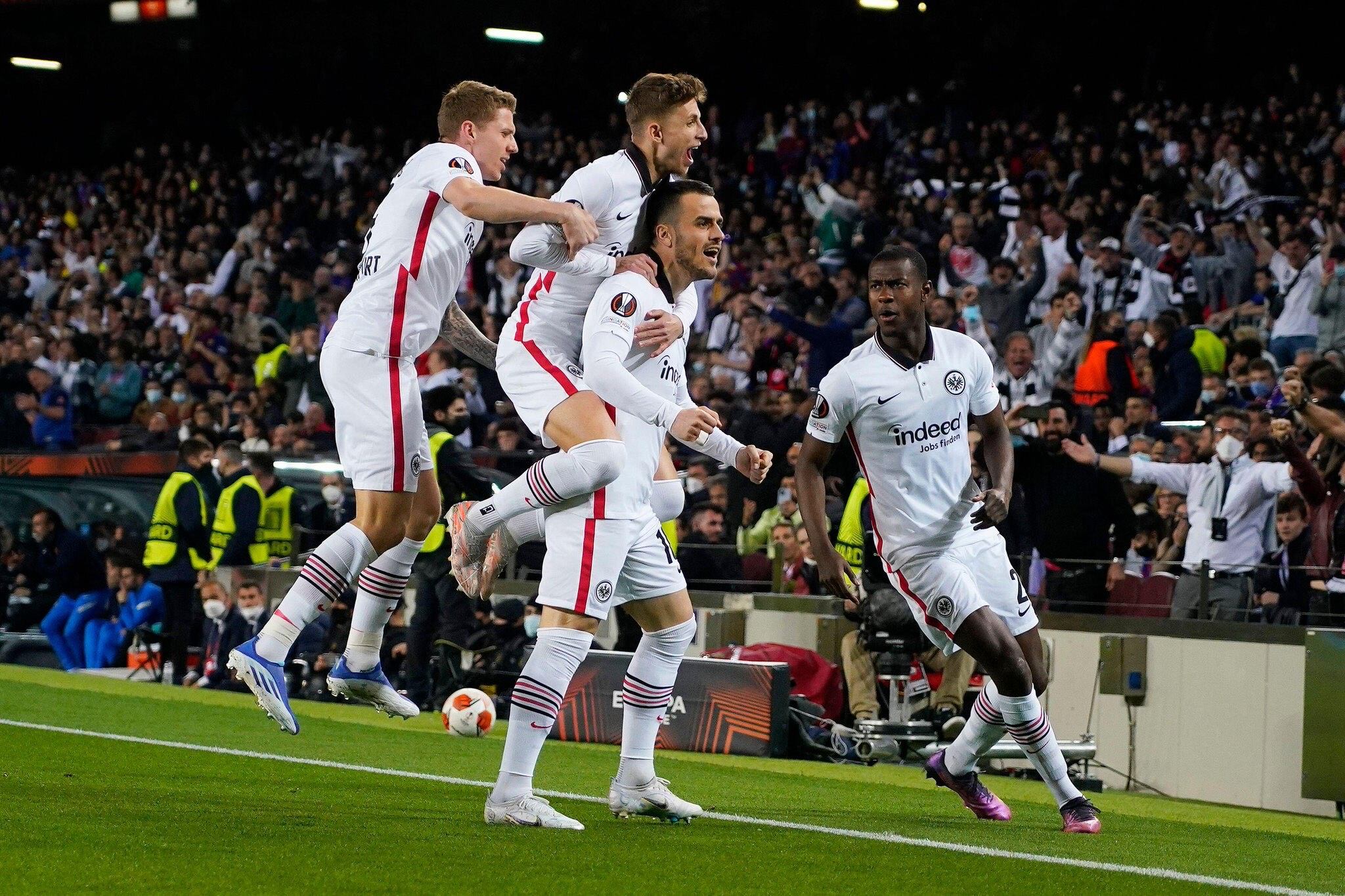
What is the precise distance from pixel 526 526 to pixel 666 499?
551mm

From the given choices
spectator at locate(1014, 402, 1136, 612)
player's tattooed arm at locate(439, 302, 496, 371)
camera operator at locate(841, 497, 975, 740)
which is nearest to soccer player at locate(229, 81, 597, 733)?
player's tattooed arm at locate(439, 302, 496, 371)

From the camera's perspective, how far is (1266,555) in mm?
11398

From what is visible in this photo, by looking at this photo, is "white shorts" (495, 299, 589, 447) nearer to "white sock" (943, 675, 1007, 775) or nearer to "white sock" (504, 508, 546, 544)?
"white sock" (504, 508, 546, 544)

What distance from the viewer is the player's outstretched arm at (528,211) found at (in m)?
6.23

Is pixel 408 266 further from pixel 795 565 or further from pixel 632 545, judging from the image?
pixel 795 565

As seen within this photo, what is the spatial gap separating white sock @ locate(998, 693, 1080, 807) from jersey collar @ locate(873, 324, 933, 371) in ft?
4.54

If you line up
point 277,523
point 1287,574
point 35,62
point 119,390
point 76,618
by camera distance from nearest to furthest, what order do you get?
point 1287,574
point 277,523
point 76,618
point 119,390
point 35,62

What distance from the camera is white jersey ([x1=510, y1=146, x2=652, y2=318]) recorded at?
6492mm

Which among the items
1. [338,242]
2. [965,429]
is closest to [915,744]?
[965,429]

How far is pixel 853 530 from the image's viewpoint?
12.4 m

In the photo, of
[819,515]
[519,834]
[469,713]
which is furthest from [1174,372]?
[519,834]

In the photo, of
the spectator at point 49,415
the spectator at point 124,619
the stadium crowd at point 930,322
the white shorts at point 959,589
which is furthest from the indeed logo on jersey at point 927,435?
the spectator at point 49,415

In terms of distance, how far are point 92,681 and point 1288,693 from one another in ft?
32.8

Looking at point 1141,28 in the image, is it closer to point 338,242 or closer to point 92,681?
point 338,242
